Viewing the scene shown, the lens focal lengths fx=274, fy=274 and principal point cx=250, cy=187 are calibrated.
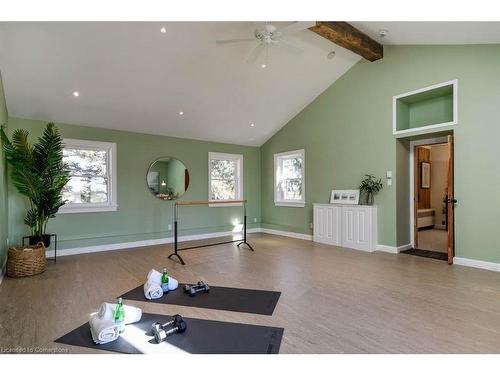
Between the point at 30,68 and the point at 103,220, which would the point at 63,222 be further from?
the point at 30,68

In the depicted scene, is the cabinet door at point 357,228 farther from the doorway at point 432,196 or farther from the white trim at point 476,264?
the white trim at point 476,264

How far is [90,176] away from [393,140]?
19.0 ft

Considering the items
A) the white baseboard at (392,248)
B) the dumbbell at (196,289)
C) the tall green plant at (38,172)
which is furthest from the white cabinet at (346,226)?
the tall green plant at (38,172)

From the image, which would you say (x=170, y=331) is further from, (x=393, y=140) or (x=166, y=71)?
(x=393, y=140)

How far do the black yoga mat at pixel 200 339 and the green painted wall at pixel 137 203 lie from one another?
3.37 metres

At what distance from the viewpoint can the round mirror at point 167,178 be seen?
609 cm

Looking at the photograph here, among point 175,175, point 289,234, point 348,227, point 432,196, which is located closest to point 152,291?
point 175,175

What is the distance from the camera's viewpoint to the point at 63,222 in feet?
16.6

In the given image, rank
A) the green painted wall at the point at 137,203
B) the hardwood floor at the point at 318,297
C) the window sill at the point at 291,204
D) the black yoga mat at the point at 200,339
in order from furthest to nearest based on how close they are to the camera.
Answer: the window sill at the point at 291,204 < the green painted wall at the point at 137,203 < the hardwood floor at the point at 318,297 < the black yoga mat at the point at 200,339

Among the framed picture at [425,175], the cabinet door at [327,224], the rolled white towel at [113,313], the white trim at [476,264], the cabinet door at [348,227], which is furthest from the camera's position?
the framed picture at [425,175]
